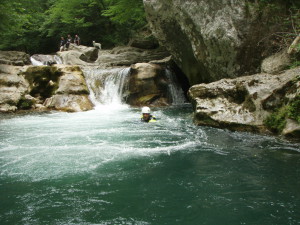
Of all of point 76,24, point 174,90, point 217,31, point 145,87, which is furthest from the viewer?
point 76,24

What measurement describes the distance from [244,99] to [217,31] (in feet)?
10.9

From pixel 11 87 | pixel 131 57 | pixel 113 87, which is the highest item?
pixel 131 57

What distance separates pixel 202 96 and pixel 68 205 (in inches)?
249

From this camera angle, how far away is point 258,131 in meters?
7.06

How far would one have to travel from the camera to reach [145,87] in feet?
48.3

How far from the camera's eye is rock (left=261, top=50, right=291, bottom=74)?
831cm

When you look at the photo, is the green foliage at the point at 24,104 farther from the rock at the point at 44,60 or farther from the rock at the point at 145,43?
the rock at the point at 145,43

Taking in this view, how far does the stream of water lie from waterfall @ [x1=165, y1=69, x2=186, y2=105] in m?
7.86

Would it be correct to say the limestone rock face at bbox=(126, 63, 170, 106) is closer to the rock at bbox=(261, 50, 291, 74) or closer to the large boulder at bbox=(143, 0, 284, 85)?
the large boulder at bbox=(143, 0, 284, 85)

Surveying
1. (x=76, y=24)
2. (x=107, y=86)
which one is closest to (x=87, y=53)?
(x=76, y=24)

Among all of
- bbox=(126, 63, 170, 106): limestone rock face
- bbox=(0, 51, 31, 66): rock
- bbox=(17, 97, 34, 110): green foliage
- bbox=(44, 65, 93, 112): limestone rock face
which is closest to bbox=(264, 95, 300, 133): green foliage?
bbox=(126, 63, 170, 106): limestone rock face

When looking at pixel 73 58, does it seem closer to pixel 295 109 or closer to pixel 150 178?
pixel 295 109

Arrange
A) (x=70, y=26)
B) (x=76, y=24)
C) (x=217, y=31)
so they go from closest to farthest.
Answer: (x=217, y=31) < (x=76, y=24) < (x=70, y=26)

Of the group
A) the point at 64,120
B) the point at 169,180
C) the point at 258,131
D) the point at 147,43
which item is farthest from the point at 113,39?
the point at 169,180
